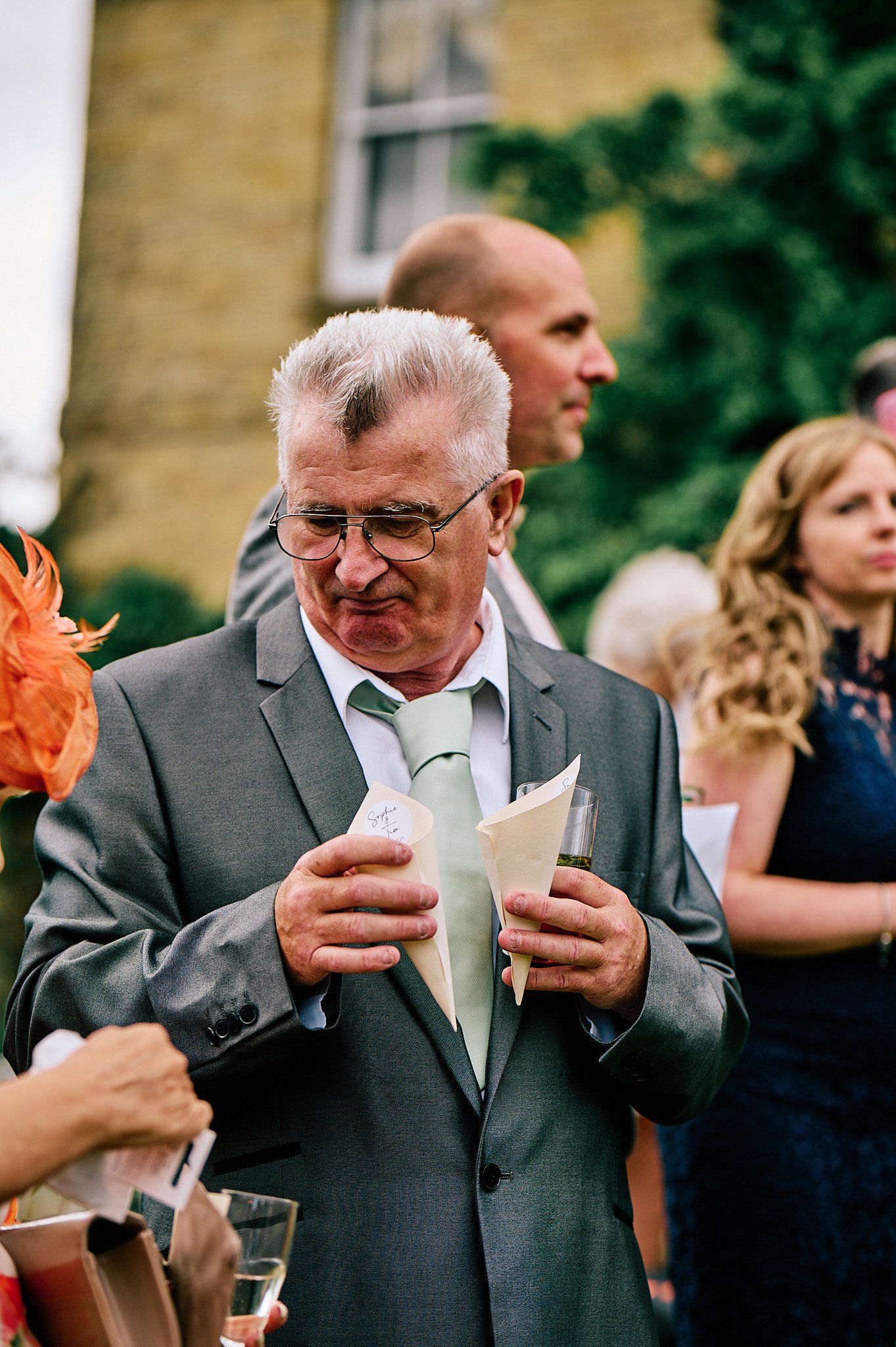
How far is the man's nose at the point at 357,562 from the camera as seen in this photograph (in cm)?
198

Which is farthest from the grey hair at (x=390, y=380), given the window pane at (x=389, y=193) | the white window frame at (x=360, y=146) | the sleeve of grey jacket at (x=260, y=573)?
the window pane at (x=389, y=193)

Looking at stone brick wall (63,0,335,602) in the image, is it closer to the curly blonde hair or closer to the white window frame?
the white window frame

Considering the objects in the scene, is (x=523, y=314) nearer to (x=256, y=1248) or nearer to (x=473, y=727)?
(x=473, y=727)

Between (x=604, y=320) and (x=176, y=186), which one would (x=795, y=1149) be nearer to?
(x=604, y=320)

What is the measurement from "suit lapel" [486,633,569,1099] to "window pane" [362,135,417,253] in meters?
7.25

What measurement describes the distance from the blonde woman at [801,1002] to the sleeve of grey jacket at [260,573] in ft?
3.42

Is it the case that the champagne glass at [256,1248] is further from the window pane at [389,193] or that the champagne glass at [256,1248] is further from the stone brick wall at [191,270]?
the window pane at [389,193]

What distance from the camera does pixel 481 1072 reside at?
196 cm

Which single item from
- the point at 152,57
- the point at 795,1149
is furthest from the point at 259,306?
the point at 795,1149

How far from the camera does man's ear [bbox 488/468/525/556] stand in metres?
2.26

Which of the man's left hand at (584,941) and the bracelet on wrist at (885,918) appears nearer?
the man's left hand at (584,941)

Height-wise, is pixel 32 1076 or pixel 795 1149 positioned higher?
pixel 32 1076

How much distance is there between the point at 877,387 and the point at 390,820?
345 cm

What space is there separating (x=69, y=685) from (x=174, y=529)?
780 cm
